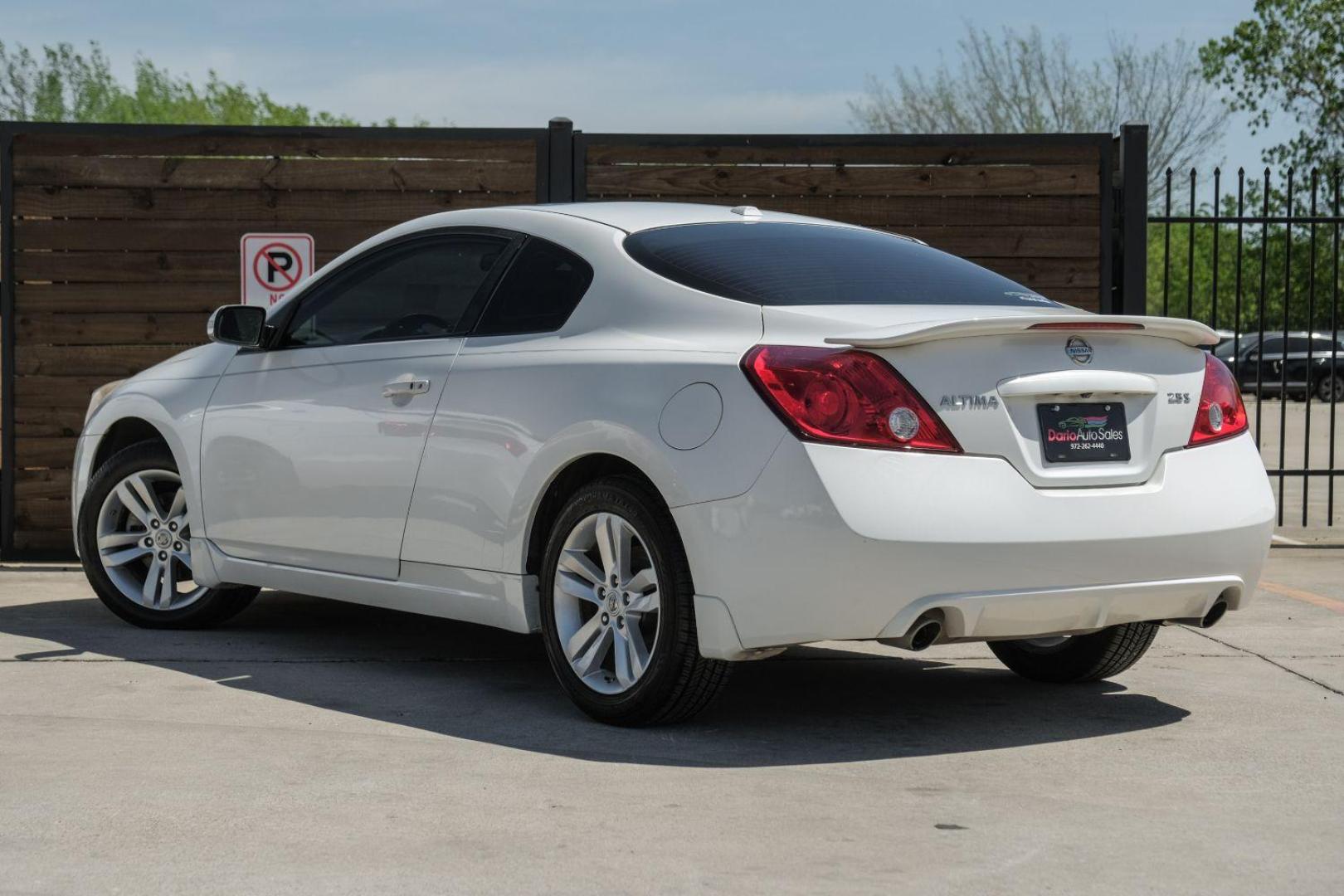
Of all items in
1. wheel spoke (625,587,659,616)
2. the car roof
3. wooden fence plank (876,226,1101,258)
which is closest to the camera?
wheel spoke (625,587,659,616)

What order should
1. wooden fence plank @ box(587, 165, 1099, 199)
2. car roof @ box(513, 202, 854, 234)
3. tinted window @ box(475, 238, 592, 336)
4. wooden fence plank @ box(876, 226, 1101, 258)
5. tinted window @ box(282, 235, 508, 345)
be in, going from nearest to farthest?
tinted window @ box(475, 238, 592, 336), car roof @ box(513, 202, 854, 234), tinted window @ box(282, 235, 508, 345), wooden fence plank @ box(587, 165, 1099, 199), wooden fence plank @ box(876, 226, 1101, 258)

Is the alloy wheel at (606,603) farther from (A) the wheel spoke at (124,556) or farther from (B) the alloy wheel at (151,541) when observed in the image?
(A) the wheel spoke at (124,556)

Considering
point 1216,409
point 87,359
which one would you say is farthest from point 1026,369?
point 87,359

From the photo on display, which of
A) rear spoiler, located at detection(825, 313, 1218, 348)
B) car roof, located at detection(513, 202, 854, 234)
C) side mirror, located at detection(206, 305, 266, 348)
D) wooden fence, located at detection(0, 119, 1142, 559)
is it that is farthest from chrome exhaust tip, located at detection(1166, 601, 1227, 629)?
wooden fence, located at detection(0, 119, 1142, 559)

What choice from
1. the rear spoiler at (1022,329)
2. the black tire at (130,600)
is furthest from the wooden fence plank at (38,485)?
the rear spoiler at (1022,329)

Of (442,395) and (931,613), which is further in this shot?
(442,395)

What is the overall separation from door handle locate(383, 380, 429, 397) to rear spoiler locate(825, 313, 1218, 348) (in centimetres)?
162

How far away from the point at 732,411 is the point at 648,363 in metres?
0.40

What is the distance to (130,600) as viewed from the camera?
→ 709 centimetres

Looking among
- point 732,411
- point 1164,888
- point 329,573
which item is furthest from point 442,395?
point 1164,888

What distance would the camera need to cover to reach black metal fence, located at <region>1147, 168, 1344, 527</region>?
1075 cm

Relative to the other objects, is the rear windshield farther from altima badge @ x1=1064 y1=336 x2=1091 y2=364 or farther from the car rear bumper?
the car rear bumper

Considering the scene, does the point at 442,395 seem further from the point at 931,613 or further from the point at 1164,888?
the point at 1164,888

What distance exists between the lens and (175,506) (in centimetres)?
703
